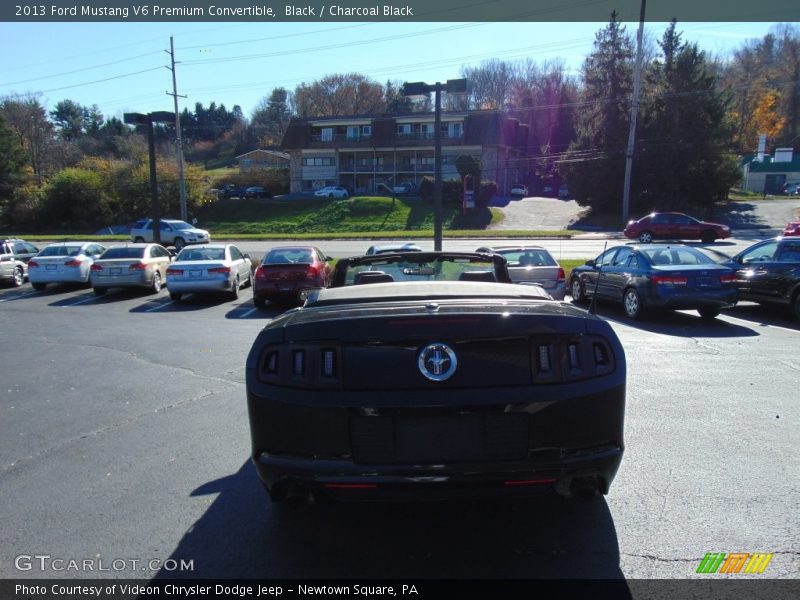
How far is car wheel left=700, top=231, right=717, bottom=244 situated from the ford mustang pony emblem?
1315 inches

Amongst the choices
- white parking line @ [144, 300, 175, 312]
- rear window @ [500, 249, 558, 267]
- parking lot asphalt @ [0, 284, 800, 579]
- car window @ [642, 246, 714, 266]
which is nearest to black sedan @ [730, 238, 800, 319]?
car window @ [642, 246, 714, 266]

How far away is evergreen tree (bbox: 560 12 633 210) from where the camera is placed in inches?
1865

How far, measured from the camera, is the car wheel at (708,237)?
32.1 meters

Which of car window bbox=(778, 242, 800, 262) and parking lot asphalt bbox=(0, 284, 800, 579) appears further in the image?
car window bbox=(778, 242, 800, 262)

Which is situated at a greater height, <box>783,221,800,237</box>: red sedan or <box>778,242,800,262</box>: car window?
<box>778,242,800,262</box>: car window

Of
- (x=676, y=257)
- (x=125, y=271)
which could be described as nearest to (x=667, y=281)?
(x=676, y=257)

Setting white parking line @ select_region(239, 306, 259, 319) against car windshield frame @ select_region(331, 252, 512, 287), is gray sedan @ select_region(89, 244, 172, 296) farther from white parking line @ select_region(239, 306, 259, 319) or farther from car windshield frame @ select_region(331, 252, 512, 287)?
car windshield frame @ select_region(331, 252, 512, 287)

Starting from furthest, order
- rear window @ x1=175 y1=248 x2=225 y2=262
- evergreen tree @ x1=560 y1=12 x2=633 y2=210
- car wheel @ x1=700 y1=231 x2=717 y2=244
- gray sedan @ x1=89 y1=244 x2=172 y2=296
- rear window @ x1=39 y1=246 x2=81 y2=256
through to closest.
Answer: evergreen tree @ x1=560 y1=12 x2=633 y2=210, car wheel @ x1=700 y1=231 x2=717 y2=244, rear window @ x1=39 y1=246 x2=81 y2=256, gray sedan @ x1=89 y1=244 x2=172 y2=296, rear window @ x1=175 y1=248 x2=225 y2=262

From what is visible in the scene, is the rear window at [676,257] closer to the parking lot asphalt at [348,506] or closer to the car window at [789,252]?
the car window at [789,252]

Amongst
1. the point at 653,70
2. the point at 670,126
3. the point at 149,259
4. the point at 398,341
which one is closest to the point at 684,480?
the point at 398,341

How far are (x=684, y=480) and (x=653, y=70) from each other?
51.6m

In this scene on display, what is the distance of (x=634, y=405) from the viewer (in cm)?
610

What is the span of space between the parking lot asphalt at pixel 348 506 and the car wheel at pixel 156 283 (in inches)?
382

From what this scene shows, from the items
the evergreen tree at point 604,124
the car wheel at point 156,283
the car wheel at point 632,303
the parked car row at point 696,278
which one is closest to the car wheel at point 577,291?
the parked car row at point 696,278
